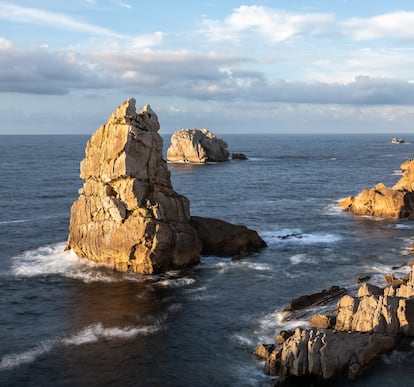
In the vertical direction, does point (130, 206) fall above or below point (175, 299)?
above

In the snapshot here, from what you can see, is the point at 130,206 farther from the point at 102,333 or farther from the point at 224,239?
the point at 102,333

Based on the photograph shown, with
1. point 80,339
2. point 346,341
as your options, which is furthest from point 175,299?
point 346,341

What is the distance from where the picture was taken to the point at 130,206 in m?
61.8

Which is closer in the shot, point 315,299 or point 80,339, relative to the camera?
point 80,339

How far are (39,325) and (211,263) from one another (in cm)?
2373

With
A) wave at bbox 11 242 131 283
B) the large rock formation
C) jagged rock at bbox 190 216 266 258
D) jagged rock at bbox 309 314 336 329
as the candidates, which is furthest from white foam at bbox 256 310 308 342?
the large rock formation

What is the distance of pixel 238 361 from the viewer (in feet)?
125

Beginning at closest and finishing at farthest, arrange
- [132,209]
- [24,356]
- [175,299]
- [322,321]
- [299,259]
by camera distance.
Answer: [24,356] → [322,321] → [175,299] → [132,209] → [299,259]

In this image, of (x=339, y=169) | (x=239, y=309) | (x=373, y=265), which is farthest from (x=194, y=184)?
(x=239, y=309)

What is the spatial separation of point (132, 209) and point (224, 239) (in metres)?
13.6

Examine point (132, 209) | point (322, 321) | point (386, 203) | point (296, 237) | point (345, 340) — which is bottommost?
point (322, 321)

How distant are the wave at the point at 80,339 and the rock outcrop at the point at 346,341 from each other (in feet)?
37.9

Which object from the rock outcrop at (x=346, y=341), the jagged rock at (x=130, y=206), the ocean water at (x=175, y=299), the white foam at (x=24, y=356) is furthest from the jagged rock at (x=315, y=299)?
the white foam at (x=24, y=356)

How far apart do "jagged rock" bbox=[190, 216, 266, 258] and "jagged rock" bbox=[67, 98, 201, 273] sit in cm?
337
